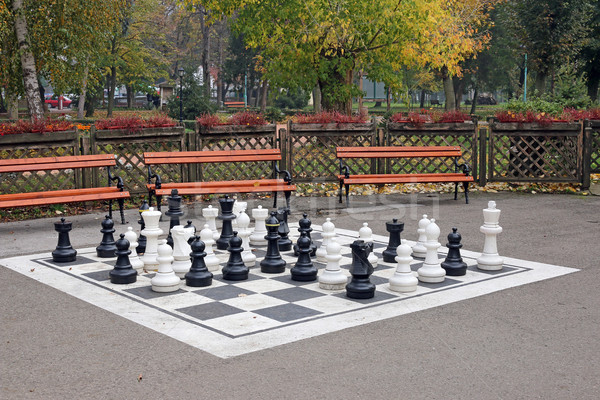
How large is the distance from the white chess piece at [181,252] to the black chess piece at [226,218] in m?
0.86

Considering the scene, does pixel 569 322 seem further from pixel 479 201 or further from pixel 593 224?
pixel 479 201

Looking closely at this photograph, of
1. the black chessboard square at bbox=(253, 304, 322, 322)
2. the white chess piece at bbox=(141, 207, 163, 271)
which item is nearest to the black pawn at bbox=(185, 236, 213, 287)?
the white chess piece at bbox=(141, 207, 163, 271)

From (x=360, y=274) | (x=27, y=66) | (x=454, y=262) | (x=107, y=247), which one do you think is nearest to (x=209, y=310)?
(x=360, y=274)

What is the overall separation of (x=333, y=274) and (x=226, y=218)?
1.76m

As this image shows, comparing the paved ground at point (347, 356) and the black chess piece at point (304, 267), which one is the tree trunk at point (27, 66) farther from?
the black chess piece at point (304, 267)

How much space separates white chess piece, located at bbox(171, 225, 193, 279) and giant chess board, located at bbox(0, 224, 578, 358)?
195mm

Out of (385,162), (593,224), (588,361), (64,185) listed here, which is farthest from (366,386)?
(385,162)

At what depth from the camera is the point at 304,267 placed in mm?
7371

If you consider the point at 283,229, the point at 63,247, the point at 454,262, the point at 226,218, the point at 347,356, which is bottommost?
the point at 347,356

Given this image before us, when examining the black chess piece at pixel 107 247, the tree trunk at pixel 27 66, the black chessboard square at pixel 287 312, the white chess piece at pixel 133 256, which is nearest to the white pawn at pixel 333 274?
the black chessboard square at pixel 287 312

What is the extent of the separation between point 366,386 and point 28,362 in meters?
2.41

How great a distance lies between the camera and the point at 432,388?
463cm

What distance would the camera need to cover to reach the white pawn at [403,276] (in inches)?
272

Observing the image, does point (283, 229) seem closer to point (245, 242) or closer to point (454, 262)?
point (245, 242)
